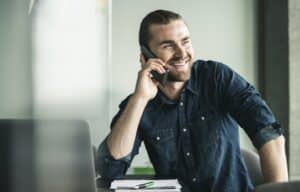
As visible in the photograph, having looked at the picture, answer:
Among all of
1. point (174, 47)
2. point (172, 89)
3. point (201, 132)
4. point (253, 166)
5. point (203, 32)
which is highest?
point (203, 32)

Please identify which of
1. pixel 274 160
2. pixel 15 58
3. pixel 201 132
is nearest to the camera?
pixel 15 58

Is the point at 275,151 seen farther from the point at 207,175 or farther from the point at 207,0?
the point at 207,0

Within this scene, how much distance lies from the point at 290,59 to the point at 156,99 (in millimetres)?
1240

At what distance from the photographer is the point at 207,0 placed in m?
2.41

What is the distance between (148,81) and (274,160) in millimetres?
383

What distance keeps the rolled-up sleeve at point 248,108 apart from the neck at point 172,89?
0.11m

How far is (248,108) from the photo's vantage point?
44.7 inches

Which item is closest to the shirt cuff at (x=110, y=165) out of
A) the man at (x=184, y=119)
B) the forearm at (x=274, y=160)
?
the man at (x=184, y=119)

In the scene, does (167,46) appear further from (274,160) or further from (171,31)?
(274,160)

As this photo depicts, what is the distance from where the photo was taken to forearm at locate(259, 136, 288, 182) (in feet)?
3.57

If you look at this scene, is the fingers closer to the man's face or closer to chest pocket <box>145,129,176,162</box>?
the man's face

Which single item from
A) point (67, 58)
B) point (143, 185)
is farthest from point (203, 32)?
point (67, 58)

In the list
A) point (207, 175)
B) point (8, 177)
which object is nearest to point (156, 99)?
point (207, 175)

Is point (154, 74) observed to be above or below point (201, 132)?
above
